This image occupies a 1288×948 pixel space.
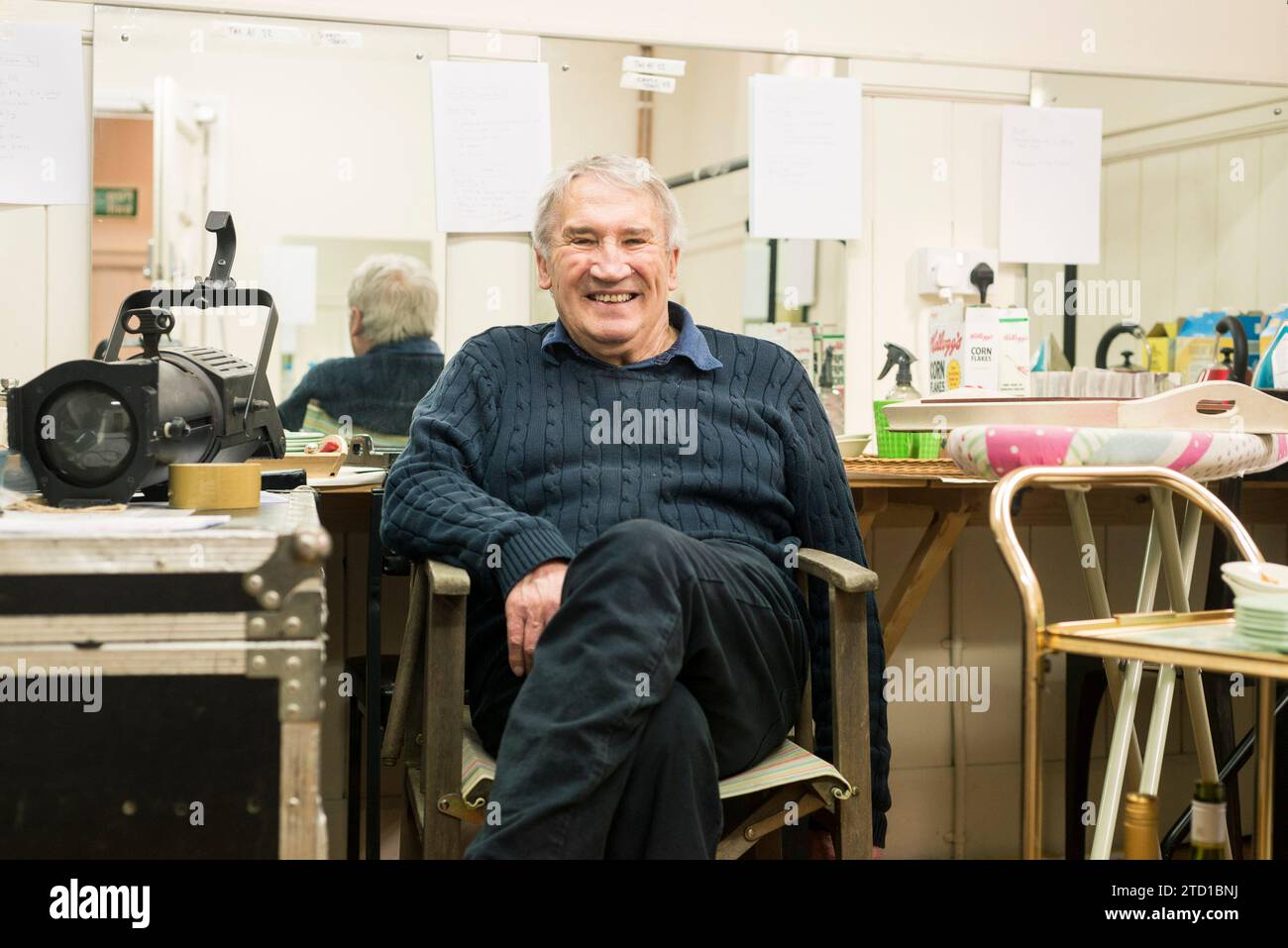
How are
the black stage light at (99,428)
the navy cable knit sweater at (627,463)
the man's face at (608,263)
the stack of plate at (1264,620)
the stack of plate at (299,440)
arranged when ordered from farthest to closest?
the stack of plate at (299,440), the man's face at (608,263), the navy cable knit sweater at (627,463), the black stage light at (99,428), the stack of plate at (1264,620)

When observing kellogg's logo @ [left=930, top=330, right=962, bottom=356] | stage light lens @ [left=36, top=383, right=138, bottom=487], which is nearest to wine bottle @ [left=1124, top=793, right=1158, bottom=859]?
stage light lens @ [left=36, top=383, right=138, bottom=487]

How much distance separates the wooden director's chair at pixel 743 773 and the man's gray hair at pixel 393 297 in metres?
0.83

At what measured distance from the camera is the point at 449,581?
143cm

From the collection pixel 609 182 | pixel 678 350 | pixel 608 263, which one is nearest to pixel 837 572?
pixel 678 350

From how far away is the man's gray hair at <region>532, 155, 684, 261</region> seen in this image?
6.05 ft

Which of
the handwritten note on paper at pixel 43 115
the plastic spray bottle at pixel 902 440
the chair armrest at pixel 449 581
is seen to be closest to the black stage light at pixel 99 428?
the chair armrest at pixel 449 581

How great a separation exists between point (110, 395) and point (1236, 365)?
202 cm

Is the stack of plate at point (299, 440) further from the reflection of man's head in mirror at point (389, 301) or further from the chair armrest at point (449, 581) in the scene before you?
the chair armrest at point (449, 581)

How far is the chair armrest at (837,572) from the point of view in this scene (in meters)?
1.51

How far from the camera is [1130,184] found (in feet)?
8.79

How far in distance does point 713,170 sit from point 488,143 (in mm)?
453

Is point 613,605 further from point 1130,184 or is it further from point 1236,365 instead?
point 1130,184

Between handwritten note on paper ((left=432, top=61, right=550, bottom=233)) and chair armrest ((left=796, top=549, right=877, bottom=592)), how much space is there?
1.03m
